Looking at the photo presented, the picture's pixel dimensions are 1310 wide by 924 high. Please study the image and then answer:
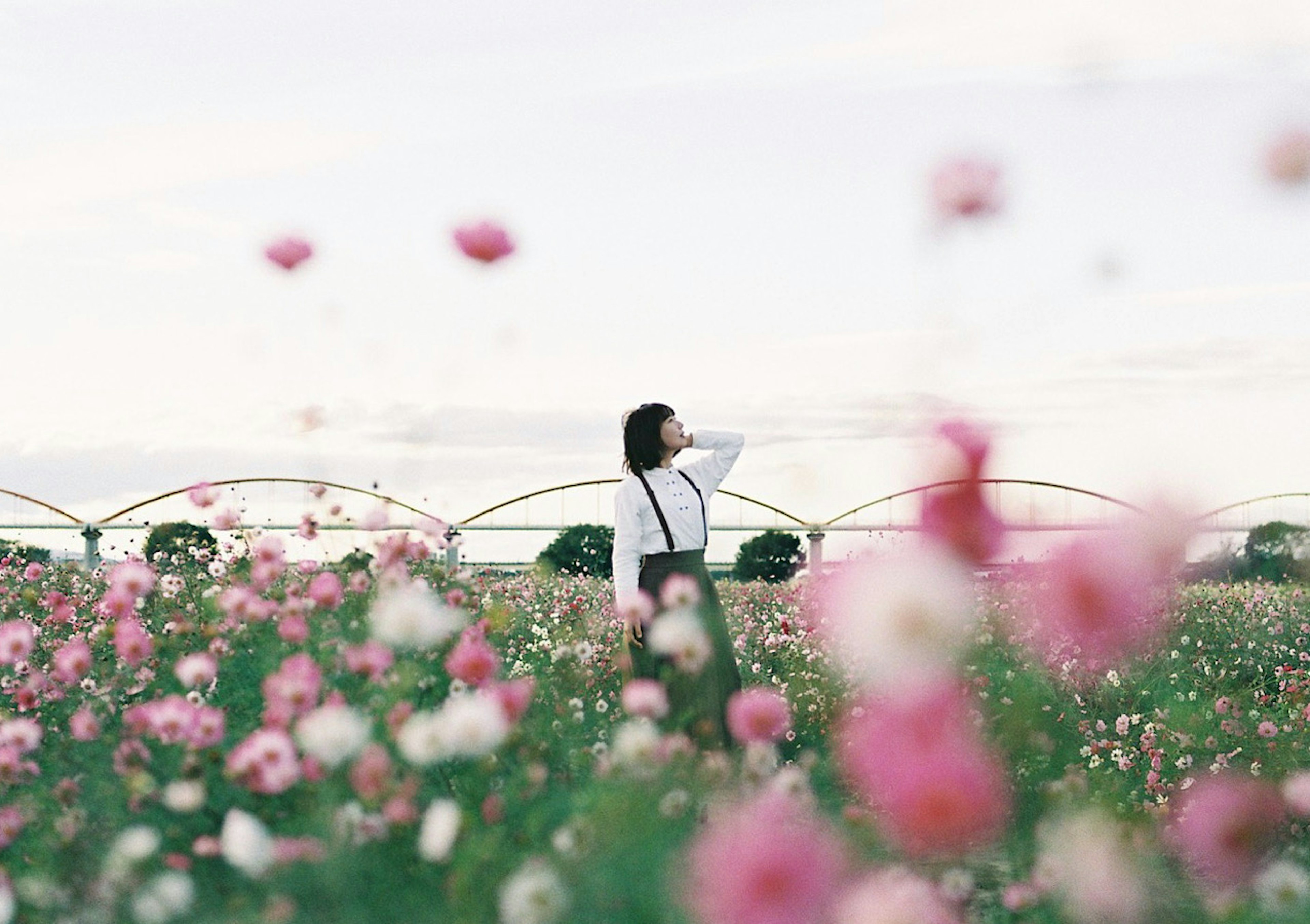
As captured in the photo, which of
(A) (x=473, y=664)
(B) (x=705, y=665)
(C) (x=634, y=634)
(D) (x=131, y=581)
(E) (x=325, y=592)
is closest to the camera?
(A) (x=473, y=664)

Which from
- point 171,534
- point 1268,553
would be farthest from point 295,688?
point 1268,553

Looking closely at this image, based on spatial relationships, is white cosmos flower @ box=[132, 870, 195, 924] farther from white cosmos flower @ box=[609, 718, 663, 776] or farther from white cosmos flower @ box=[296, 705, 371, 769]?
white cosmos flower @ box=[609, 718, 663, 776]

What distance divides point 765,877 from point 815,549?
2387 cm

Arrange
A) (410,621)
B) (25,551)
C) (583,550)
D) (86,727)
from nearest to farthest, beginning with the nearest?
1. (410,621)
2. (86,727)
3. (25,551)
4. (583,550)

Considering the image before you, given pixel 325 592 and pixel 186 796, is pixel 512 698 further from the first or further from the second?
pixel 325 592

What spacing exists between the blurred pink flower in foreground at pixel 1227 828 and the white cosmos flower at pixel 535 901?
95.8 inches

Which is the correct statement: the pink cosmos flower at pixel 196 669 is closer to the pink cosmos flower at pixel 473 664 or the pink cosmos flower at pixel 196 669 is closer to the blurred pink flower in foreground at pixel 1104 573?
the pink cosmos flower at pixel 473 664

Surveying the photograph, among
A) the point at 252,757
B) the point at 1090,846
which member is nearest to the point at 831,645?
the point at 1090,846

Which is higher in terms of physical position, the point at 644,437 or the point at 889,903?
the point at 644,437

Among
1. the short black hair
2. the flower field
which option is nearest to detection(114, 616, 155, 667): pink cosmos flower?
the flower field

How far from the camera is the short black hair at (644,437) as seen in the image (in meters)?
5.53

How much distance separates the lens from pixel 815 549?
2611 cm

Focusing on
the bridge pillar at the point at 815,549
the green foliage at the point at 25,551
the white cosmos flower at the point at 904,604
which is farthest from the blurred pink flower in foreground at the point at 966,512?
the bridge pillar at the point at 815,549

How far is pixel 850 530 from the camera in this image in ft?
78.3
